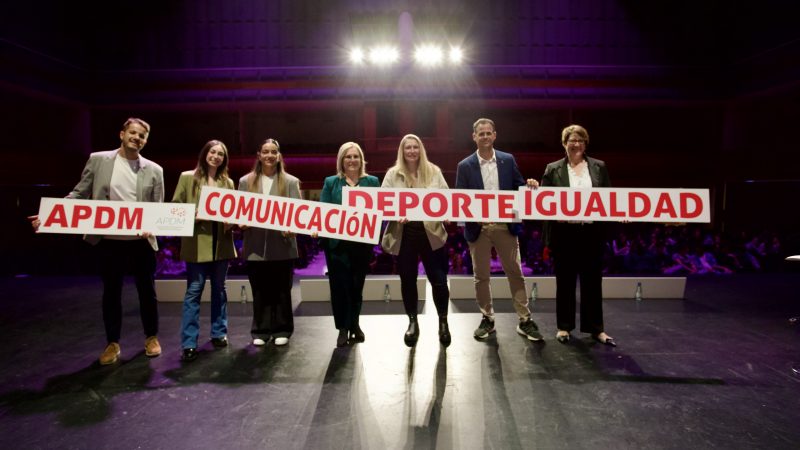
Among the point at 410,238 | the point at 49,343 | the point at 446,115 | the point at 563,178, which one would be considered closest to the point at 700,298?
the point at 563,178

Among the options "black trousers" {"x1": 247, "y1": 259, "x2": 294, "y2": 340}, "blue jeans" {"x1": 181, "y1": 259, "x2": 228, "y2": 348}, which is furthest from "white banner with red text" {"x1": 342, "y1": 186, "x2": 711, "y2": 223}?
"blue jeans" {"x1": 181, "y1": 259, "x2": 228, "y2": 348}

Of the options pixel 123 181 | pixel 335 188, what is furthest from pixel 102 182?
pixel 335 188

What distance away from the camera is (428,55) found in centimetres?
1085

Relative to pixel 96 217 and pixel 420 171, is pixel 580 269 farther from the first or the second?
pixel 96 217

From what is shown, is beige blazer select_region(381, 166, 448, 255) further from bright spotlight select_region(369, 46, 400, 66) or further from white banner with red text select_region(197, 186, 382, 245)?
bright spotlight select_region(369, 46, 400, 66)

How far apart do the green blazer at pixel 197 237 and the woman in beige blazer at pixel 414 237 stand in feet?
4.52

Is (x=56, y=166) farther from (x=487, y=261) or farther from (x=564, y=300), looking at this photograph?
(x=564, y=300)

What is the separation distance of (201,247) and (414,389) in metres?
2.04

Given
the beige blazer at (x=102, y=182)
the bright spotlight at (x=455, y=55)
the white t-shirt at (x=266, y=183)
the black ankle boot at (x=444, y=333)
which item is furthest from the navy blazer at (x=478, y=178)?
the bright spotlight at (x=455, y=55)

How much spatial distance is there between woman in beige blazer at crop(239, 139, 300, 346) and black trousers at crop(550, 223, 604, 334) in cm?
235

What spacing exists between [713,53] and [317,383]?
14245 millimetres

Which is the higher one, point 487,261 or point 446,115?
point 446,115

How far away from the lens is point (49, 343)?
353 cm

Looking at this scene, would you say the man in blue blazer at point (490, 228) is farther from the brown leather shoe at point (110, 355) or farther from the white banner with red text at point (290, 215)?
the brown leather shoe at point (110, 355)
